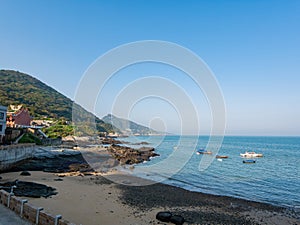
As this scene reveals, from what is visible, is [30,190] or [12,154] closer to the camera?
[30,190]

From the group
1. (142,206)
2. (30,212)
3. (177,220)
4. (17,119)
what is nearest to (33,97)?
(17,119)

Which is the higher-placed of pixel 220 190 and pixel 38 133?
A: pixel 38 133

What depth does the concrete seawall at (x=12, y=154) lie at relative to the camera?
23209 mm

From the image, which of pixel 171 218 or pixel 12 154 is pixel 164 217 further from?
pixel 12 154

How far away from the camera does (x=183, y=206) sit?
15773 millimetres

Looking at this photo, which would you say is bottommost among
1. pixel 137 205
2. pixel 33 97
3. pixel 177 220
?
pixel 137 205

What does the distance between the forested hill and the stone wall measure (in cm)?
8441

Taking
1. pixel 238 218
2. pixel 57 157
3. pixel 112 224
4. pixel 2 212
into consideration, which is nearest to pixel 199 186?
pixel 238 218

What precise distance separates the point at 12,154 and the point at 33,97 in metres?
103

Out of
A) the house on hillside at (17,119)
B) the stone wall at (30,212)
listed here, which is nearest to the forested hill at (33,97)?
the house on hillside at (17,119)

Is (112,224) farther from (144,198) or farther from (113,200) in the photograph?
(144,198)

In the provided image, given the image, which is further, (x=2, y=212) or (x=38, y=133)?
(x=38, y=133)

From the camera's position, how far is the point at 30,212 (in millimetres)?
8094

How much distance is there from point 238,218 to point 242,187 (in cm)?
1233
